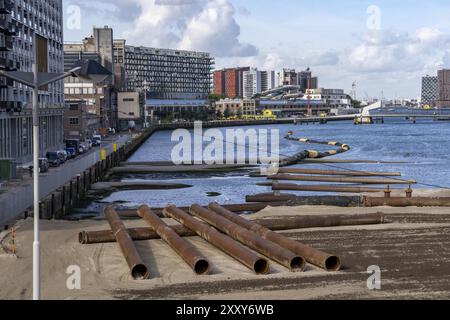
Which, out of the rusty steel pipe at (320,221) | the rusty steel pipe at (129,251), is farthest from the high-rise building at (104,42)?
the rusty steel pipe at (129,251)

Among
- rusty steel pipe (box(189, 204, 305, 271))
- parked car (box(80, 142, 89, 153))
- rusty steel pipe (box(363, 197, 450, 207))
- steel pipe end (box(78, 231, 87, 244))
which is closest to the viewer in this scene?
rusty steel pipe (box(189, 204, 305, 271))

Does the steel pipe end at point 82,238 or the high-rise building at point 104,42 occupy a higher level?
the high-rise building at point 104,42

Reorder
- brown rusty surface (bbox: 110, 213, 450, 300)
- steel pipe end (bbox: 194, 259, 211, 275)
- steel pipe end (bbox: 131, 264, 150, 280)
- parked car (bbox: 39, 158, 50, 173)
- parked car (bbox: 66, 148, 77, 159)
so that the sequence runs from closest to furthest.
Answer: brown rusty surface (bbox: 110, 213, 450, 300)
steel pipe end (bbox: 131, 264, 150, 280)
steel pipe end (bbox: 194, 259, 211, 275)
parked car (bbox: 39, 158, 50, 173)
parked car (bbox: 66, 148, 77, 159)

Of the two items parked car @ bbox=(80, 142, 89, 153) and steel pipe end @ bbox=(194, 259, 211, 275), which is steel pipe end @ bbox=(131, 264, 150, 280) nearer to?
steel pipe end @ bbox=(194, 259, 211, 275)

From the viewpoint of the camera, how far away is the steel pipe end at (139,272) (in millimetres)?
20312

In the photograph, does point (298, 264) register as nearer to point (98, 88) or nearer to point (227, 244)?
point (227, 244)

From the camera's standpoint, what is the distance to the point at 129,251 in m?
22.4

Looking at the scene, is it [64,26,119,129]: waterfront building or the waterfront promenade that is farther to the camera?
[64,26,119,129]: waterfront building

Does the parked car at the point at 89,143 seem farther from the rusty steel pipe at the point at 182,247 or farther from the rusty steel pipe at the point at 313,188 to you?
the rusty steel pipe at the point at 182,247

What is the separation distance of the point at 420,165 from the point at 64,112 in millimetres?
50257

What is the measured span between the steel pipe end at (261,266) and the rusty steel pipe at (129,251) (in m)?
3.26

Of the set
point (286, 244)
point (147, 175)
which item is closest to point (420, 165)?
point (147, 175)

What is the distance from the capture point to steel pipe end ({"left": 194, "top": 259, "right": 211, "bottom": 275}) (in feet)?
67.7

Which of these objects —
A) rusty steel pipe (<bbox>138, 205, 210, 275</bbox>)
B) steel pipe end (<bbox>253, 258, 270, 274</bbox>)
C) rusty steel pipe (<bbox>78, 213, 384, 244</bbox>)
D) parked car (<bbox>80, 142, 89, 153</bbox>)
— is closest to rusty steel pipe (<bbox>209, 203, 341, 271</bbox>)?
steel pipe end (<bbox>253, 258, 270, 274</bbox>)
